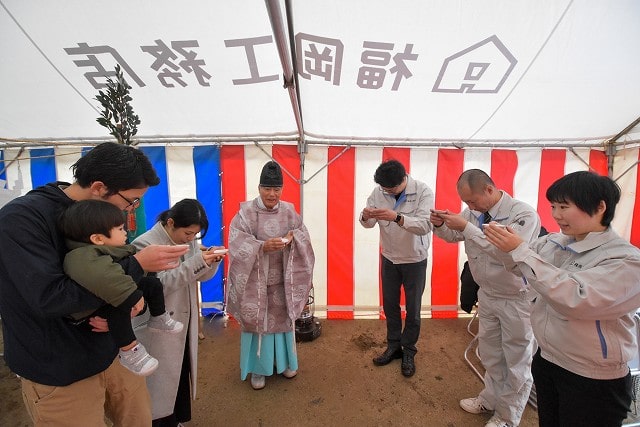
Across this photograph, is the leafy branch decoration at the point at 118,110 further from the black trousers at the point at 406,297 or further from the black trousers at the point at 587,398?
the black trousers at the point at 587,398

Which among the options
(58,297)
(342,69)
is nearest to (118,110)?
(58,297)

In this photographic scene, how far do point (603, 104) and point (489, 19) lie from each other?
213 cm

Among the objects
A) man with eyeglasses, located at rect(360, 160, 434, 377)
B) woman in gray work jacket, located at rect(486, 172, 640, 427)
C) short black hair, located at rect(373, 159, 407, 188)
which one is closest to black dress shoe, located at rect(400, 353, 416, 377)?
man with eyeglasses, located at rect(360, 160, 434, 377)

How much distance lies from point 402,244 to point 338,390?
1.61m

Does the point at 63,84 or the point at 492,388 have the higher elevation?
the point at 63,84

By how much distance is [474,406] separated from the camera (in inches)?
98.3

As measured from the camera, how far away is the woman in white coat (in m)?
1.78

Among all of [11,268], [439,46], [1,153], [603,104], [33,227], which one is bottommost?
[11,268]

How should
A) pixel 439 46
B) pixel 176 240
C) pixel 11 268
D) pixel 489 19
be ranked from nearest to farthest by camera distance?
pixel 11 268
pixel 176 240
pixel 489 19
pixel 439 46

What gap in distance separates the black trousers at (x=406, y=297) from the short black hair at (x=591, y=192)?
1.70 metres

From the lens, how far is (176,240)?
1.85 metres

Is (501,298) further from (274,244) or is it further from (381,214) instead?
(274,244)

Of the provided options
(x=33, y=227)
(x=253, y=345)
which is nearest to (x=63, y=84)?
(x=33, y=227)

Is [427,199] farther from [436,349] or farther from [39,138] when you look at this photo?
[39,138]
